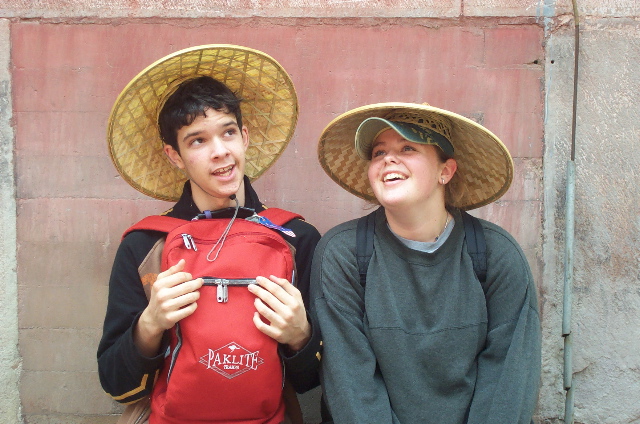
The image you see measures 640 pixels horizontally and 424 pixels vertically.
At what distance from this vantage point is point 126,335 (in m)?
2.08

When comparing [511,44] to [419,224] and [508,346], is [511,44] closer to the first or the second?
[419,224]

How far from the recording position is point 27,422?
10.3 ft

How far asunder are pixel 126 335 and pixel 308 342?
0.63m

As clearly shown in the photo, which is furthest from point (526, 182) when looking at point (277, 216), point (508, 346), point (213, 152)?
point (213, 152)

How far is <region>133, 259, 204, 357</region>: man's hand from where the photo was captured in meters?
1.92

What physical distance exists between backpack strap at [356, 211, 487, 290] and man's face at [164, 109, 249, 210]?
503 mm

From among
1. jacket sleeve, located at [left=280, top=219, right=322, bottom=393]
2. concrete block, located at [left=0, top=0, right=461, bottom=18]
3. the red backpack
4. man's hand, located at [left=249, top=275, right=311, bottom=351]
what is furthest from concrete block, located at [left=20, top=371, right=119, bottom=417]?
concrete block, located at [left=0, top=0, right=461, bottom=18]

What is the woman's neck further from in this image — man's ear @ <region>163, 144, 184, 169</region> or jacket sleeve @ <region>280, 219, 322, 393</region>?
man's ear @ <region>163, 144, 184, 169</region>

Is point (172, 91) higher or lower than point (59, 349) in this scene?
higher

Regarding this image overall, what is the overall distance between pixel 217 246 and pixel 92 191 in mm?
1288

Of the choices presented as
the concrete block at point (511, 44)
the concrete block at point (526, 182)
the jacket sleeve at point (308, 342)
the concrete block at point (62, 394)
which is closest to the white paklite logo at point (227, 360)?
the jacket sleeve at point (308, 342)

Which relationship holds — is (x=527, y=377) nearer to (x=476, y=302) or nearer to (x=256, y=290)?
(x=476, y=302)

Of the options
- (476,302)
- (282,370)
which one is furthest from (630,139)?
(282,370)

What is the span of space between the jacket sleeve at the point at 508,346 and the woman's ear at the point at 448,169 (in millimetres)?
289
